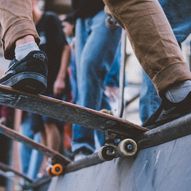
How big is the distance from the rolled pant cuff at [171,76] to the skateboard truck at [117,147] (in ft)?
0.65

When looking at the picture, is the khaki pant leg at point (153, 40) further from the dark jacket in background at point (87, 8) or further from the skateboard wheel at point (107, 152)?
the dark jacket in background at point (87, 8)

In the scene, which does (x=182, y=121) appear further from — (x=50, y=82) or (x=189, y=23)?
(x=50, y=82)

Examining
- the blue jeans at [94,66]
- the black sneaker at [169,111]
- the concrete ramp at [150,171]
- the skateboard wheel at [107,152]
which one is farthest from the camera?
the blue jeans at [94,66]

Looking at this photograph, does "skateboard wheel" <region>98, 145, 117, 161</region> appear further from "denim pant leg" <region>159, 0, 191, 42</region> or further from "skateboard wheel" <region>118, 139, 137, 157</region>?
"denim pant leg" <region>159, 0, 191, 42</region>

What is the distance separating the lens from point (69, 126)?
14.3 ft

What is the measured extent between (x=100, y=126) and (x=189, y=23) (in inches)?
28.6

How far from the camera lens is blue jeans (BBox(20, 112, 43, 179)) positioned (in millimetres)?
4026

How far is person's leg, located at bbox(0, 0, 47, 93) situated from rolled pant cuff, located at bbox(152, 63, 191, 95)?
35cm

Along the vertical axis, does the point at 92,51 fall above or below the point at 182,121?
below

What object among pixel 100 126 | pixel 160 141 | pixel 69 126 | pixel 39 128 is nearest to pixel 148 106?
pixel 100 126

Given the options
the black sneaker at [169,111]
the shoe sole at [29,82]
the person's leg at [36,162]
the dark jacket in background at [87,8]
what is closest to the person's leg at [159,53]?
the black sneaker at [169,111]

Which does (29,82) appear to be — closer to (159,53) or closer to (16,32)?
(16,32)

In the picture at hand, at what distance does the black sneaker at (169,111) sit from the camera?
150 cm

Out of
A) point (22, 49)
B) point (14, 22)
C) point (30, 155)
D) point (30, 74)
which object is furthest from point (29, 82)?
point (30, 155)
